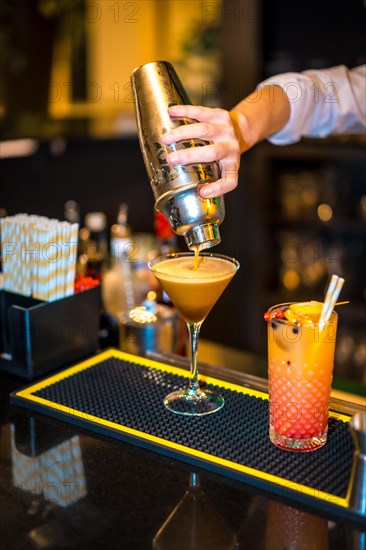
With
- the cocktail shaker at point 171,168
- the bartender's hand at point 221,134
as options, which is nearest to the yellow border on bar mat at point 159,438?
the cocktail shaker at point 171,168

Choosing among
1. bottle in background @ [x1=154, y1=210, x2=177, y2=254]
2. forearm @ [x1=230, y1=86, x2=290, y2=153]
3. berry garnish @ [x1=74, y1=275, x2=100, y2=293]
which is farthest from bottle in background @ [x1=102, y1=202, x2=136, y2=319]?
Result: forearm @ [x1=230, y1=86, x2=290, y2=153]

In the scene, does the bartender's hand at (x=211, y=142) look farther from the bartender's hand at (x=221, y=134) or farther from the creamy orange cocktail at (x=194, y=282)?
the creamy orange cocktail at (x=194, y=282)

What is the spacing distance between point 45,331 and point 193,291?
391 mm

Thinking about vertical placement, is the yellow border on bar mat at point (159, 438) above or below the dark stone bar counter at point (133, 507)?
above

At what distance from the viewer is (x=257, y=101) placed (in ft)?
5.40

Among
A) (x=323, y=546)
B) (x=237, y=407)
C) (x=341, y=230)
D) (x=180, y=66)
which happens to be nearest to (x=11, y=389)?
(x=237, y=407)

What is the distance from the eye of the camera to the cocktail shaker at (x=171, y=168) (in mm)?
1292

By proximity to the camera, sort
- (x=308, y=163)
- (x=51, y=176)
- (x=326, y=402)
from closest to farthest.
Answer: (x=326, y=402) → (x=51, y=176) → (x=308, y=163)

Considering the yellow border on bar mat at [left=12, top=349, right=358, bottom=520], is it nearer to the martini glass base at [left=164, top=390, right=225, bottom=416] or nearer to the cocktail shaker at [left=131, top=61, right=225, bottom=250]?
the martini glass base at [left=164, top=390, right=225, bottom=416]

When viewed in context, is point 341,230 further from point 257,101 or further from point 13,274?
point 13,274

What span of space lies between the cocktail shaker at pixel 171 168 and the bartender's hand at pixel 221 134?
15 mm

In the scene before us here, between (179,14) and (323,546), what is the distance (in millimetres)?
4663

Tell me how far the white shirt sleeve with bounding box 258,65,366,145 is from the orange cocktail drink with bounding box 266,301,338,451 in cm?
71

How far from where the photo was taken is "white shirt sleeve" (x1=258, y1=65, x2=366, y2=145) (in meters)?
1.75
